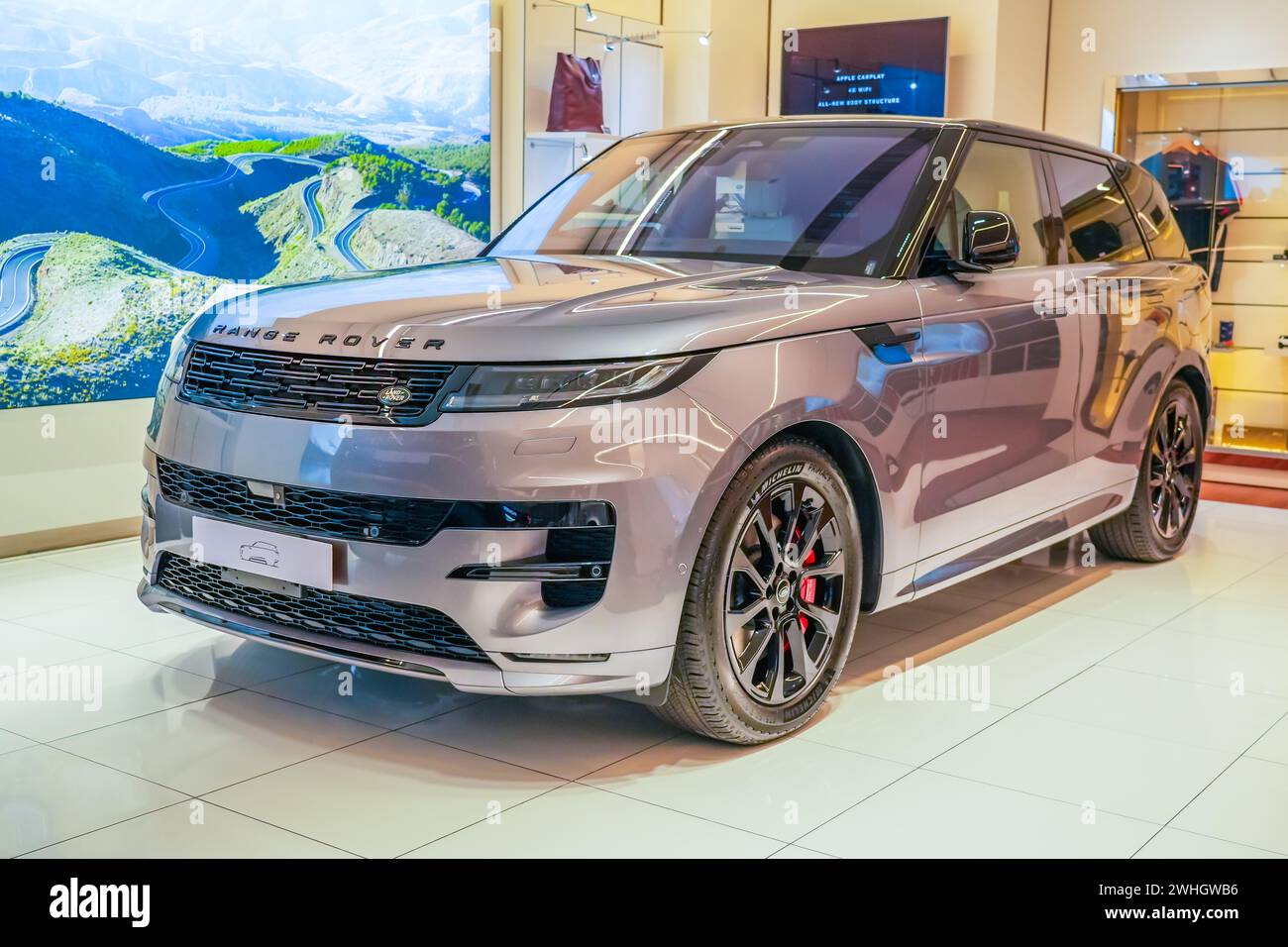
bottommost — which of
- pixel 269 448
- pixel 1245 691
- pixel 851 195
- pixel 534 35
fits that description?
pixel 1245 691

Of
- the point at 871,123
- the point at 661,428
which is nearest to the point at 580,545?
the point at 661,428

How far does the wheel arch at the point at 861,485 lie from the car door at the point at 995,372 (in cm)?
18

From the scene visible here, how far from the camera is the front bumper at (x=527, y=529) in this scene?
2.59 m

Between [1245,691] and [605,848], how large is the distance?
2078 millimetres

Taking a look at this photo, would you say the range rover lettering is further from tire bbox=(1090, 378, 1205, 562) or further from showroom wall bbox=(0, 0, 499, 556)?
showroom wall bbox=(0, 0, 499, 556)

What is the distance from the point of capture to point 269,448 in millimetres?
2770

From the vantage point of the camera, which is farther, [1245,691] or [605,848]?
[1245,691]

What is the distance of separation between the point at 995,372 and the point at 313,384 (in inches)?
73.7

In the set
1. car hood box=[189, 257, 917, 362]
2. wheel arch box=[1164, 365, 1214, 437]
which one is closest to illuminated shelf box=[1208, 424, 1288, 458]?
wheel arch box=[1164, 365, 1214, 437]

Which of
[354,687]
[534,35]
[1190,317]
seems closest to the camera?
[354,687]

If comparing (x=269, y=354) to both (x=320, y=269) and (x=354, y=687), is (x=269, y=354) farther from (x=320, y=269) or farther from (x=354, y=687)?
(x=320, y=269)

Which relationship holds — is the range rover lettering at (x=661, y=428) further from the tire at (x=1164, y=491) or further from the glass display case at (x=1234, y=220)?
the glass display case at (x=1234, y=220)

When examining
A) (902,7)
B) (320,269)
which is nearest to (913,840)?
(320,269)

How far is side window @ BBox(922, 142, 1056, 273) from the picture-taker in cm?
359
